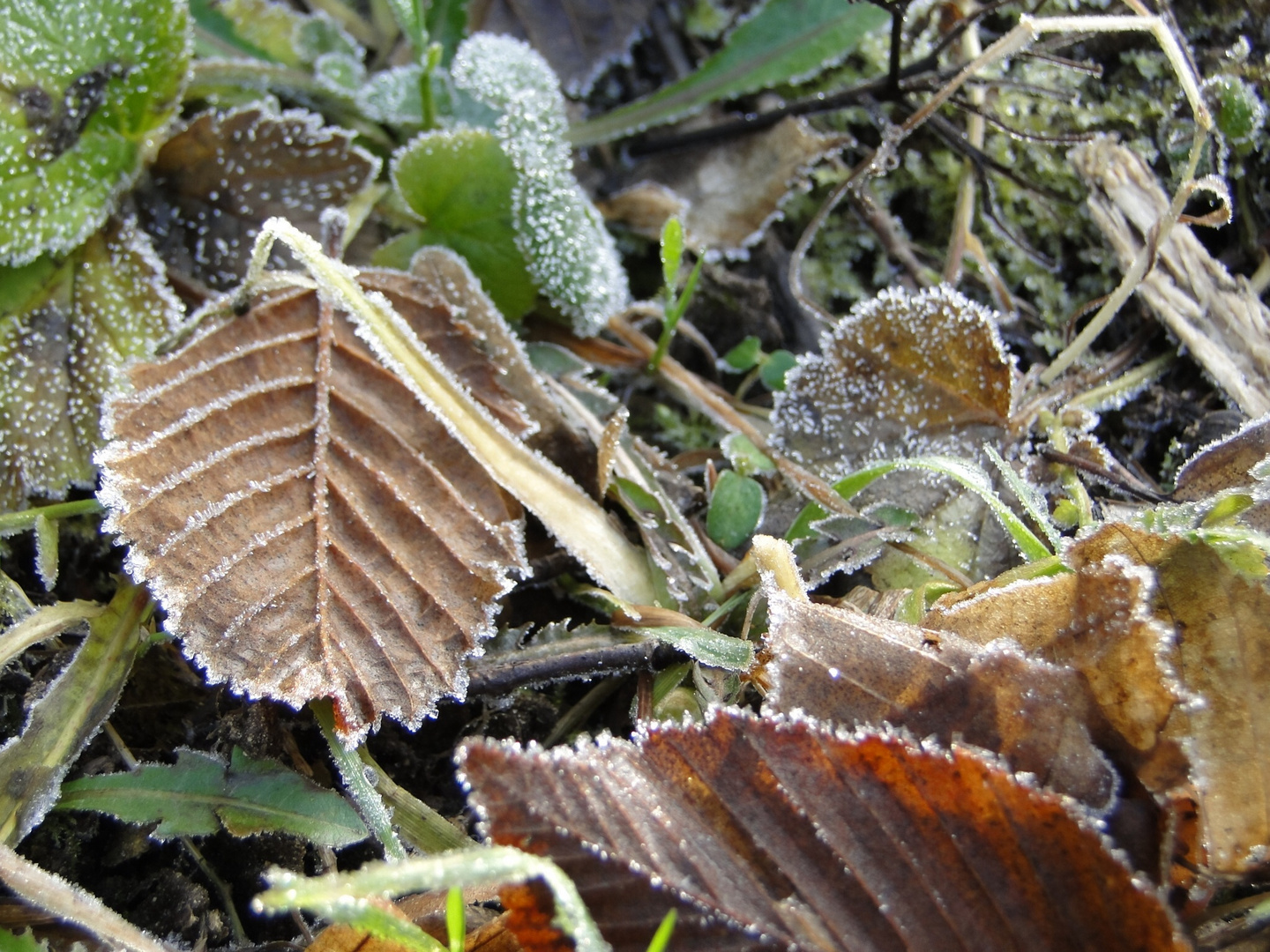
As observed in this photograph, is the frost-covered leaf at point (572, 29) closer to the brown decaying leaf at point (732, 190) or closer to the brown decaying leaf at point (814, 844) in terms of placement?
the brown decaying leaf at point (732, 190)

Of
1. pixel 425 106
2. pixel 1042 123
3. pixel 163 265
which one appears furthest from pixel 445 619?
pixel 1042 123

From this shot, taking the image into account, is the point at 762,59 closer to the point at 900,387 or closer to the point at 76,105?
the point at 900,387

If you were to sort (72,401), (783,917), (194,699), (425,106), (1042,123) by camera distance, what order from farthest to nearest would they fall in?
(1042,123) → (425,106) → (72,401) → (194,699) → (783,917)

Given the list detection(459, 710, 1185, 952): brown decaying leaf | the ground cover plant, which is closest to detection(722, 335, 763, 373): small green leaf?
the ground cover plant

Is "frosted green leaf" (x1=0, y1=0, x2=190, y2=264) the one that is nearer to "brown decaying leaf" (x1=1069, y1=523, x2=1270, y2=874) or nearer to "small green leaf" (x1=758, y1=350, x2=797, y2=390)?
"small green leaf" (x1=758, y1=350, x2=797, y2=390)

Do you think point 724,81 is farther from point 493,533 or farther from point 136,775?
point 136,775

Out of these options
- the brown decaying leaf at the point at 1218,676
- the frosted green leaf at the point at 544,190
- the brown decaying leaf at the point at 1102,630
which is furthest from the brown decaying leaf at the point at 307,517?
the brown decaying leaf at the point at 1218,676
